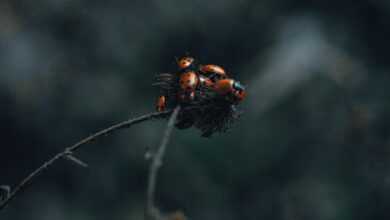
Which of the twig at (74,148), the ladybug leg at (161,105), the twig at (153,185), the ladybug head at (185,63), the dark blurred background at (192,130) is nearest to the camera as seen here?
the twig at (153,185)

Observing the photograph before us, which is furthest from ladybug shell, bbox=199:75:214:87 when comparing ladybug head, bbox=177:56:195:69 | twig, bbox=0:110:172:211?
twig, bbox=0:110:172:211

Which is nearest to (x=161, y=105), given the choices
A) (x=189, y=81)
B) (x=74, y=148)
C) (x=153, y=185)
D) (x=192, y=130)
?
(x=189, y=81)

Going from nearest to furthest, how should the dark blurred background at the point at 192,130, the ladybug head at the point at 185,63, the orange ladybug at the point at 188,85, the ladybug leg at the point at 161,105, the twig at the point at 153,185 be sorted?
1. the twig at the point at 153,185
2. the orange ladybug at the point at 188,85
3. the ladybug leg at the point at 161,105
4. the ladybug head at the point at 185,63
5. the dark blurred background at the point at 192,130

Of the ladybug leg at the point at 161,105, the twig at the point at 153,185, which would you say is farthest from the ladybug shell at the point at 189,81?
the twig at the point at 153,185

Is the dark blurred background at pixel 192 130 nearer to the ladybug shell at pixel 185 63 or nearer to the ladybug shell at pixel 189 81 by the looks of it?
the ladybug shell at pixel 185 63

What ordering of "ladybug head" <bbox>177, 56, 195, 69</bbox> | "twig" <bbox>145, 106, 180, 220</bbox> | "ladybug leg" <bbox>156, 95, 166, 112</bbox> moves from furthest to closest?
1. "ladybug head" <bbox>177, 56, 195, 69</bbox>
2. "ladybug leg" <bbox>156, 95, 166, 112</bbox>
3. "twig" <bbox>145, 106, 180, 220</bbox>

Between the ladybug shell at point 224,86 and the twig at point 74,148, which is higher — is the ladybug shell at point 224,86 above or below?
above

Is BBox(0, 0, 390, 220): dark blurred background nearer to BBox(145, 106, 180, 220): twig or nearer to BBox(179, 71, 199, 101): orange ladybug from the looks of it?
BBox(179, 71, 199, 101): orange ladybug
